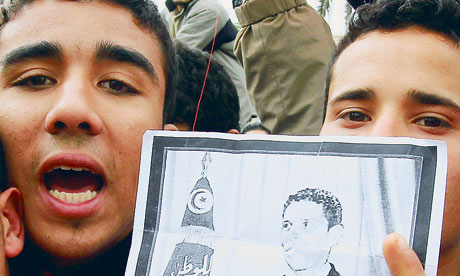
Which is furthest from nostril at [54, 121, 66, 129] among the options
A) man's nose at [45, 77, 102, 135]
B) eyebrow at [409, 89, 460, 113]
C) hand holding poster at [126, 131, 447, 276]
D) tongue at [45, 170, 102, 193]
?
eyebrow at [409, 89, 460, 113]

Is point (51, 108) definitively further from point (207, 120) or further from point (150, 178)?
point (207, 120)

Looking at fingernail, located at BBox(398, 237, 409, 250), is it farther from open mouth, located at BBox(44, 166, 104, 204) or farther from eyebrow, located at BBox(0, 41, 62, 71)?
eyebrow, located at BBox(0, 41, 62, 71)

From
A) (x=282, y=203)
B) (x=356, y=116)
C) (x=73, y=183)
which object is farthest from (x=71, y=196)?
(x=356, y=116)

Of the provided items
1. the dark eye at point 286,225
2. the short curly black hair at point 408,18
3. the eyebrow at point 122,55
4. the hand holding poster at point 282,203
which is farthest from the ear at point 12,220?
the short curly black hair at point 408,18

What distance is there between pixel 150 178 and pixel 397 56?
0.59m

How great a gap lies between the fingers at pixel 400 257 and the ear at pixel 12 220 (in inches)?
27.1

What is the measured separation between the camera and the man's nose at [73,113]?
1.10 metres

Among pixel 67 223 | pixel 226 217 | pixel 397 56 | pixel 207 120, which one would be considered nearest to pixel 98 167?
pixel 67 223

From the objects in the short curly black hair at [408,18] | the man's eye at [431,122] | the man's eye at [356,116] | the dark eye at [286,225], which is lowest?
the dark eye at [286,225]

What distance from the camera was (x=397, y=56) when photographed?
1119mm

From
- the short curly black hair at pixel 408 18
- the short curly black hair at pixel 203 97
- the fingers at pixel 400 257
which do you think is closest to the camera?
the fingers at pixel 400 257

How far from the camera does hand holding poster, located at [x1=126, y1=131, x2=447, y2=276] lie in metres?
0.87

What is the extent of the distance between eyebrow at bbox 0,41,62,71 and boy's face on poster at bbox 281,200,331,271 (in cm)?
67

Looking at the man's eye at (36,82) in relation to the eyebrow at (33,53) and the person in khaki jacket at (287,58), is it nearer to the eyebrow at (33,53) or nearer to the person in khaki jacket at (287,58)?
the eyebrow at (33,53)
